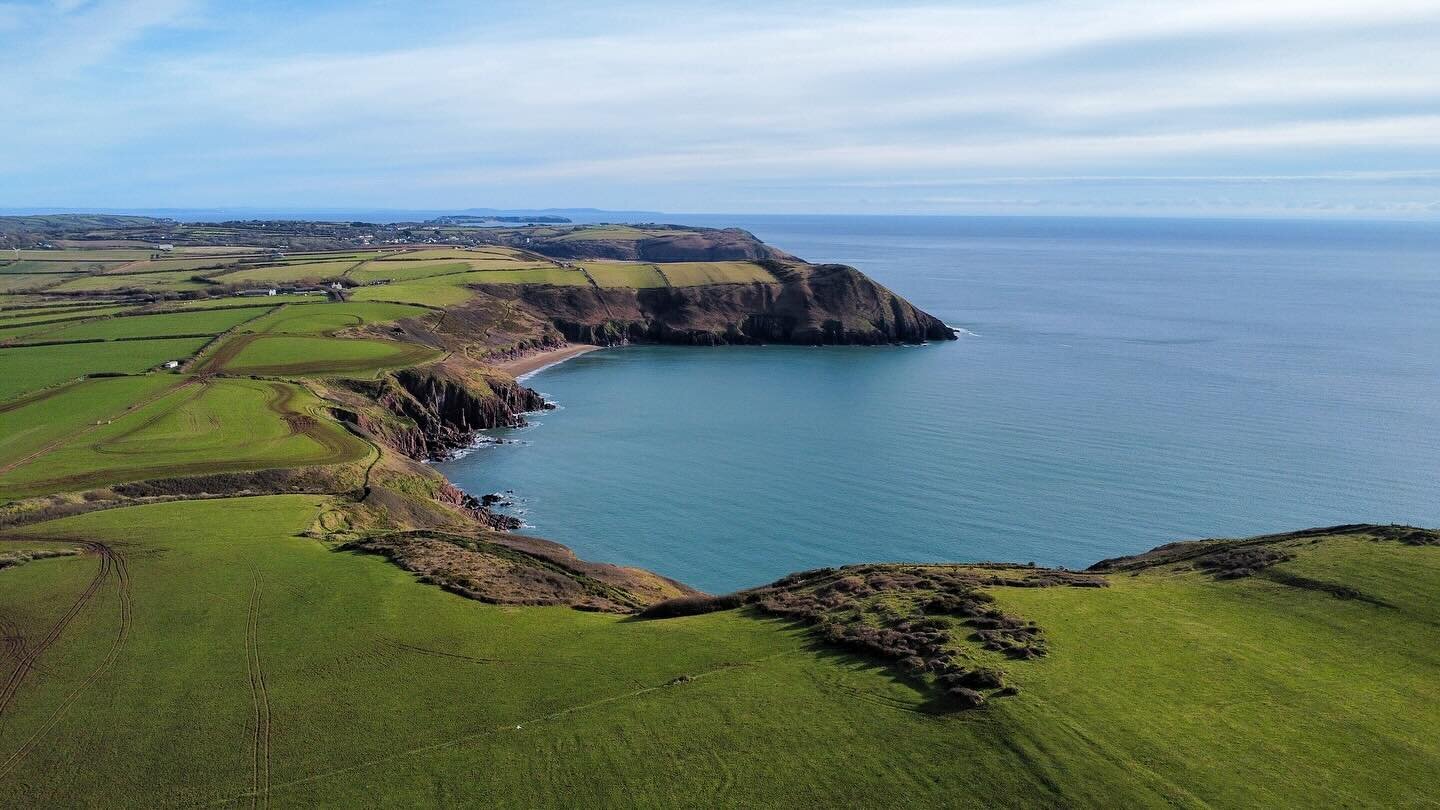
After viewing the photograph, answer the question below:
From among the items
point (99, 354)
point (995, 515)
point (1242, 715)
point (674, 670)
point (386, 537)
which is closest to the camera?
point (1242, 715)

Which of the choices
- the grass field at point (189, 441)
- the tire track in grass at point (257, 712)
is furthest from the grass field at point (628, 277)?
the tire track in grass at point (257, 712)

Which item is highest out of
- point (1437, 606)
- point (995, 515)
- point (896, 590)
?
point (1437, 606)

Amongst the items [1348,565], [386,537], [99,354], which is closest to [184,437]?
[386,537]

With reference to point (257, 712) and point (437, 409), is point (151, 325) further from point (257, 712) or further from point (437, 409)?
point (257, 712)

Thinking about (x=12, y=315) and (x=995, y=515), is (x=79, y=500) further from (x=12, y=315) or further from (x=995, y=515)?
(x=12, y=315)

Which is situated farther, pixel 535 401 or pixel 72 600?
pixel 535 401

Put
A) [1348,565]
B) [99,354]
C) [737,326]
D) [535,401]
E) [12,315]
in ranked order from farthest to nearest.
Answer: [737,326] < [12,315] < [535,401] < [99,354] < [1348,565]

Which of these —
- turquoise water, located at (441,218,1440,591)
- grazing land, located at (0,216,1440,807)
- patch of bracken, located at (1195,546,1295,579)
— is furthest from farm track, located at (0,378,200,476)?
patch of bracken, located at (1195,546,1295,579)
